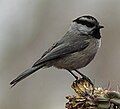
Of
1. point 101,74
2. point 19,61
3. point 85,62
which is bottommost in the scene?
point 85,62

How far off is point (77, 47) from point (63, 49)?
244mm

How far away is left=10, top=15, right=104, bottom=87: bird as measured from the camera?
17.8ft

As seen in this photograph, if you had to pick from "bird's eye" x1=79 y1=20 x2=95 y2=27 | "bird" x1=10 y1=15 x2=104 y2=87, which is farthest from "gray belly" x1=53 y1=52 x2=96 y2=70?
"bird's eye" x1=79 y1=20 x2=95 y2=27

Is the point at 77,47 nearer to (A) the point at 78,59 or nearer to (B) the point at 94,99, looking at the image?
(A) the point at 78,59

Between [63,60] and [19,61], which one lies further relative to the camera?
[19,61]

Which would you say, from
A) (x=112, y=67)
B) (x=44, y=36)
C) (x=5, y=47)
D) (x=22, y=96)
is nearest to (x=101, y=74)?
(x=112, y=67)

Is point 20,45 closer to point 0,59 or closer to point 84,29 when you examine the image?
point 0,59

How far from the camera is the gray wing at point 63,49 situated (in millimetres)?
5328

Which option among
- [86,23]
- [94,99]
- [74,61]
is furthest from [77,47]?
[94,99]

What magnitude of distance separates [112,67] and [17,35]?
291cm

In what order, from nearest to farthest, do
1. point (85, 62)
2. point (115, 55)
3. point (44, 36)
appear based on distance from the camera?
point (85, 62), point (115, 55), point (44, 36)

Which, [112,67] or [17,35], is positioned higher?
[17,35]

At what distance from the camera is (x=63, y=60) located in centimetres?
561

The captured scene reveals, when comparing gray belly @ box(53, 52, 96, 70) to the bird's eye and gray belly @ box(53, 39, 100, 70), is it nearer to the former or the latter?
gray belly @ box(53, 39, 100, 70)
